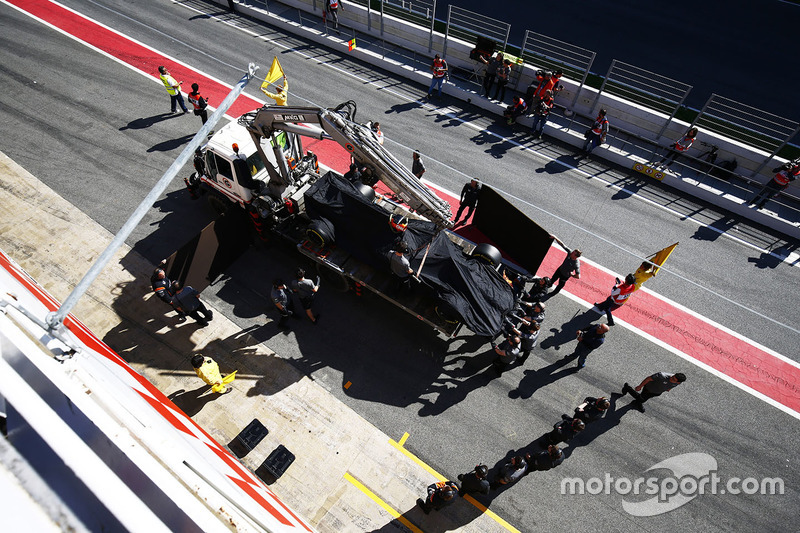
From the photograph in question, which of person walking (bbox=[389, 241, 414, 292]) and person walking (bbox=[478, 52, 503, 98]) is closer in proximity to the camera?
person walking (bbox=[389, 241, 414, 292])

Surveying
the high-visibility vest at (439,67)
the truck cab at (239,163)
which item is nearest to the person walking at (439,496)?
the truck cab at (239,163)

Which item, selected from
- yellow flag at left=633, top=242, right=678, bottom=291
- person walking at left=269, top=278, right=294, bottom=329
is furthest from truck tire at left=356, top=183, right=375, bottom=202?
yellow flag at left=633, top=242, right=678, bottom=291

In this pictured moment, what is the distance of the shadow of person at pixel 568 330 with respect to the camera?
11.5 metres

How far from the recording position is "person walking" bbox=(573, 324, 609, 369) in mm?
10176

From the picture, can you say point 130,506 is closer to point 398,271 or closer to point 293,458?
point 293,458

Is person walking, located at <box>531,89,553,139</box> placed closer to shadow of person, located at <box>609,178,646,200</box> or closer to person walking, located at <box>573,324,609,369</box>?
shadow of person, located at <box>609,178,646,200</box>

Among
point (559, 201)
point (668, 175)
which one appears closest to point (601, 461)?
point (559, 201)

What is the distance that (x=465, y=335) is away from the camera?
37.3 feet

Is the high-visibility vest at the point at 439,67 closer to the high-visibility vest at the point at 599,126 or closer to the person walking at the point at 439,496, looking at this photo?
the high-visibility vest at the point at 599,126

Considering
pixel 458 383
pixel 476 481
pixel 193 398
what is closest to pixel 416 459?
pixel 476 481

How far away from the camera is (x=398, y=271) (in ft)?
32.4

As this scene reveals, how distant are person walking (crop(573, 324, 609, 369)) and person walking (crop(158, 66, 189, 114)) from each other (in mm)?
16985

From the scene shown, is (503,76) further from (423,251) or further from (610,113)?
(423,251)

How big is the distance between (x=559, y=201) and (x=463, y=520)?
11318 mm
